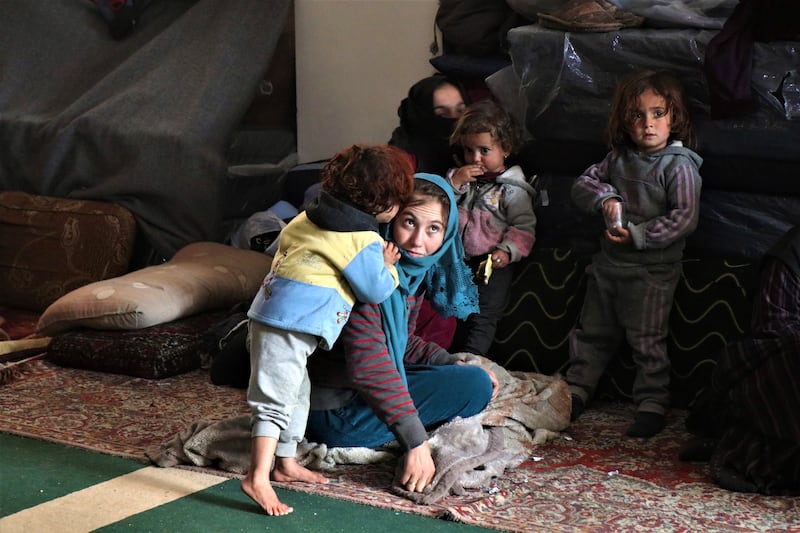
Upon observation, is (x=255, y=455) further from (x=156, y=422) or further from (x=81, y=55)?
(x=81, y=55)

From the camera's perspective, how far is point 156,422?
11.4ft

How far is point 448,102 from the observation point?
4262 mm

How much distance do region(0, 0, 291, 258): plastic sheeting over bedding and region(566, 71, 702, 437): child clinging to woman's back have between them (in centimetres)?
187

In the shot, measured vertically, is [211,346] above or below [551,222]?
below

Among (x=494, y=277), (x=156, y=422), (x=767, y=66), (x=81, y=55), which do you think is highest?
(x=767, y=66)

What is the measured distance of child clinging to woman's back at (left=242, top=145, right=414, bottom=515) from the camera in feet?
9.04

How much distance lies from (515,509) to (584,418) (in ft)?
2.82

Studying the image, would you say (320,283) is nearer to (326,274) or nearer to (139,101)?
(326,274)

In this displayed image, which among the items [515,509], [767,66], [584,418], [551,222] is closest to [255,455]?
[515,509]

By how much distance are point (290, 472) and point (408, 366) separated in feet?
1.57

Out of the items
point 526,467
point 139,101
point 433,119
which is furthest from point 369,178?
point 139,101

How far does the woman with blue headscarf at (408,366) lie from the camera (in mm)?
2863

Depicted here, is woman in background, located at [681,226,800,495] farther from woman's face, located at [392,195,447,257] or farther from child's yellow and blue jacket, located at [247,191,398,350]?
child's yellow and blue jacket, located at [247,191,398,350]

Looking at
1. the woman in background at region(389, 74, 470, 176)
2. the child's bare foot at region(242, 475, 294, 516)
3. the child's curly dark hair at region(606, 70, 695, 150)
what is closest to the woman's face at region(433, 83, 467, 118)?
the woman in background at region(389, 74, 470, 176)
